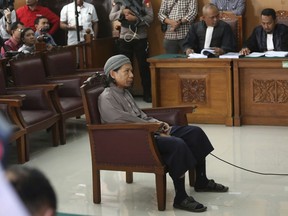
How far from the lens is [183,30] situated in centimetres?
748

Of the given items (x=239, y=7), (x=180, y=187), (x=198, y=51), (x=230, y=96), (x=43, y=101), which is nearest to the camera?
(x=180, y=187)

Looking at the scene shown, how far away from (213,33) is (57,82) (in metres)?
1.81

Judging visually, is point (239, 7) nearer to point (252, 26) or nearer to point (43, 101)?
point (252, 26)

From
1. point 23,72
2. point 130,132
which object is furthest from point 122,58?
point 23,72

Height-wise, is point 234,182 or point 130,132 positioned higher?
point 130,132

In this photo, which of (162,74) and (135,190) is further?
(162,74)

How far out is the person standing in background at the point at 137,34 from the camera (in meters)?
7.71

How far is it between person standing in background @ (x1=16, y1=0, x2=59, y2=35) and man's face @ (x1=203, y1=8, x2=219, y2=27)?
2787mm

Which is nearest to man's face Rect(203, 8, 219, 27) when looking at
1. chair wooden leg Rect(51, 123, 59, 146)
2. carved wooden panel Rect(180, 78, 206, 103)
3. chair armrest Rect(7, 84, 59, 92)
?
carved wooden panel Rect(180, 78, 206, 103)

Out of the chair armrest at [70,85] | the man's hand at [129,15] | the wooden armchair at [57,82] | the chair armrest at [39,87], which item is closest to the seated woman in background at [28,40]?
the wooden armchair at [57,82]

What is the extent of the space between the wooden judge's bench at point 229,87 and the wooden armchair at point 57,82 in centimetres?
88

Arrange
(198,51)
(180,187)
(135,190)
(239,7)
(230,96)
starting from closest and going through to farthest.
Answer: (180,187) < (135,190) < (230,96) < (198,51) < (239,7)

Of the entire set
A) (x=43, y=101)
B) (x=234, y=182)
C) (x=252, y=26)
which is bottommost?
(x=234, y=182)

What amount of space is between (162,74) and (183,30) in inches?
50.7
